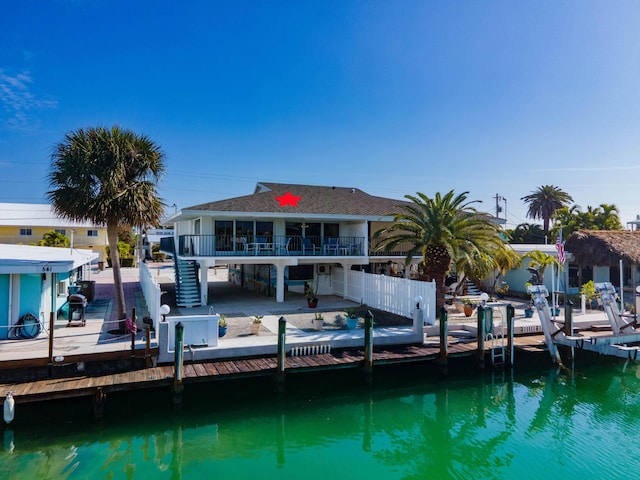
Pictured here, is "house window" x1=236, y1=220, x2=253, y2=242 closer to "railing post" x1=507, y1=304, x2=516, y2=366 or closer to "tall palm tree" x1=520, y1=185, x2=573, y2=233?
"railing post" x1=507, y1=304, x2=516, y2=366

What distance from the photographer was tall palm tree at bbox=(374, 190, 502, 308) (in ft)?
55.4

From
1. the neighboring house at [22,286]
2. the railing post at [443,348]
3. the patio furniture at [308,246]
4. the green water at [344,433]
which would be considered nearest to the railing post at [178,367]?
the green water at [344,433]

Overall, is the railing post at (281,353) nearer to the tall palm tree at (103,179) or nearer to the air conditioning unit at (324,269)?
the tall palm tree at (103,179)

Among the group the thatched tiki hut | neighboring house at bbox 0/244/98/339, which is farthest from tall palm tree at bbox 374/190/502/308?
neighboring house at bbox 0/244/98/339

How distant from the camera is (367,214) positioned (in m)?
21.8

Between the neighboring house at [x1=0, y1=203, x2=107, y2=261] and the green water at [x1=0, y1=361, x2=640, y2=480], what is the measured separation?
36.3m

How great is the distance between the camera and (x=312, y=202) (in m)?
23.1

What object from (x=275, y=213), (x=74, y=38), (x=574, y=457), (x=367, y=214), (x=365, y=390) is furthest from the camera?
(x=367, y=214)

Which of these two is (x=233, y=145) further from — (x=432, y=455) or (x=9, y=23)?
Answer: (x=432, y=455)

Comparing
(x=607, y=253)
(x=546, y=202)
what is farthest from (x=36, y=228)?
(x=546, y=202)

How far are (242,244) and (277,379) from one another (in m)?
10.6

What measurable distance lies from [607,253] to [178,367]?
24.1 meters

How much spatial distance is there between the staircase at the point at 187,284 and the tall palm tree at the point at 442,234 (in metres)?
9.71

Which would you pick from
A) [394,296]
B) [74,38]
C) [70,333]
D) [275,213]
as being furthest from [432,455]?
[74,38]
